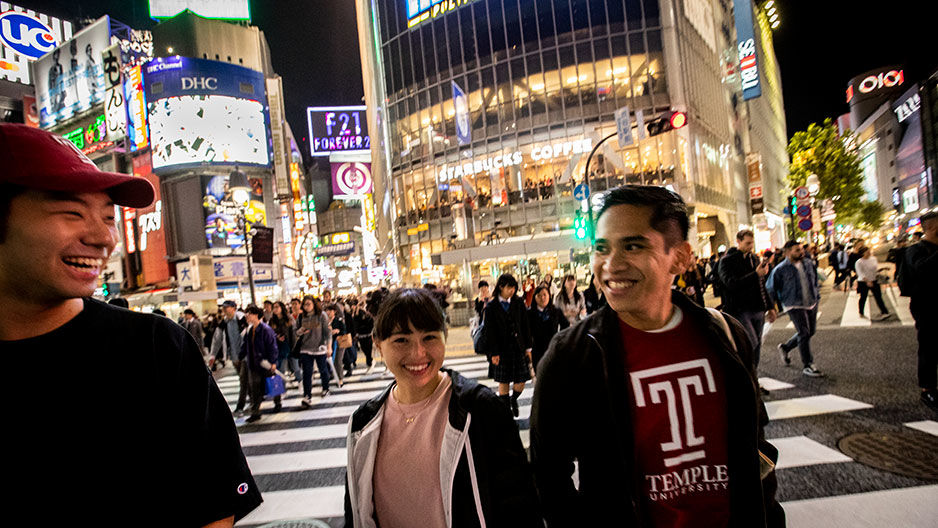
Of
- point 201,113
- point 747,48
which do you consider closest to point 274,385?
point 201,113

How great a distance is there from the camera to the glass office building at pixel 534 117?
3086 cm

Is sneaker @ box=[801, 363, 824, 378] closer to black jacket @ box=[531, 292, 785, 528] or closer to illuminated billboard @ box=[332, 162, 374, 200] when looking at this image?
black jacket @ box=[531, 292, 785, 528]

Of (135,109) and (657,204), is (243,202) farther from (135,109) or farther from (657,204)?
(657,204)

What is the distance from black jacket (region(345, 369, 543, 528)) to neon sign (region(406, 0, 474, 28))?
3870 centimetres

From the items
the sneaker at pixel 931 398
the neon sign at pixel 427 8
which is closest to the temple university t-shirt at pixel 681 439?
the sneaker at pixel 931 398

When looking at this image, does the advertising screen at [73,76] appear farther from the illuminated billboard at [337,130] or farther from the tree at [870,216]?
the tree at [870,216]

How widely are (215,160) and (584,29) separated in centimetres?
3224

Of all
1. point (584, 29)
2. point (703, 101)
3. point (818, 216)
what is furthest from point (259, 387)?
point (818, 216)

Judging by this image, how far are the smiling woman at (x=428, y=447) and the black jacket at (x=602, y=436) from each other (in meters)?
0.19

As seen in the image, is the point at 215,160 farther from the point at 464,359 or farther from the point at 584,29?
the point at 464,359

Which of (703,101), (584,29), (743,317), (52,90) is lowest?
(743,317)

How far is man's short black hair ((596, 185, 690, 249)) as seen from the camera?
1.83 meters

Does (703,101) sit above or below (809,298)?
above

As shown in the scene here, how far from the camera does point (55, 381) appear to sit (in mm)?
1229
